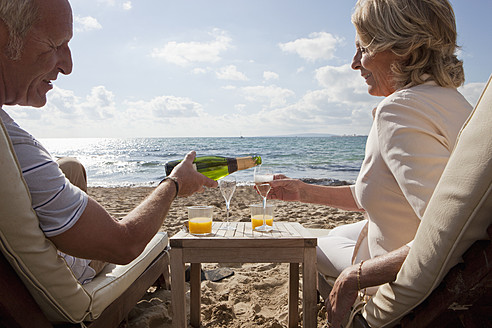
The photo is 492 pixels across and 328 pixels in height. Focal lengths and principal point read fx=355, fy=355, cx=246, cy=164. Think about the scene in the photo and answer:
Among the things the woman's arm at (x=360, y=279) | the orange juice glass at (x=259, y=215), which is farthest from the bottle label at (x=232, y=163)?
the woman's arm at (x=360, y=279)

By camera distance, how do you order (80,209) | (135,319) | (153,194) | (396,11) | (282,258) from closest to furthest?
(80,209) < (396,11) < (153,194) < (282,258) < (135,319)

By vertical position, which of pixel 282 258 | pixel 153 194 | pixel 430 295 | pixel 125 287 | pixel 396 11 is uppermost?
pixel 396 11

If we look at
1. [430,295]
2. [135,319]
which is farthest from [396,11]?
[135,319]

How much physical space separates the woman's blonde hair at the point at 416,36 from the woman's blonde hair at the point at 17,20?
148cm

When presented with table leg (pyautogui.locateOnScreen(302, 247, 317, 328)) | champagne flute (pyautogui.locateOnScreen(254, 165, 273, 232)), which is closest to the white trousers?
table leg (pyautogui.locateOnScreen(302, 247, 317, 328))

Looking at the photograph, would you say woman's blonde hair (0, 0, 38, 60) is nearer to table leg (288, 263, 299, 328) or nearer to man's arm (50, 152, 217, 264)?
→ man's arm (50, 152, 217, 264)

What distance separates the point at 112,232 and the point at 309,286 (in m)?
1.19

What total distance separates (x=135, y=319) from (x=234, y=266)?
4.81 feet

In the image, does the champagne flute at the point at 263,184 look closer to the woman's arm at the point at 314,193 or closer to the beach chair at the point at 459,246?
the woman's arm at the point at 314,193

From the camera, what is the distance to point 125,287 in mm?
2180

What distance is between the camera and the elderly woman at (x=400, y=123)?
138 centimetres

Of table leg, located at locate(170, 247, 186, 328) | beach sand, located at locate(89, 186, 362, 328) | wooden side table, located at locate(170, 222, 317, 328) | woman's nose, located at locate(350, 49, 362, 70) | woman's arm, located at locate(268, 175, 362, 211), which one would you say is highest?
woman's nose, located at locate(350, 49, 362, 70)

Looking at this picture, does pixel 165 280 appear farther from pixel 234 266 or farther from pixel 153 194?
pixel 153 194

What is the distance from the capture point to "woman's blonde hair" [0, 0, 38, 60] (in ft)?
4.50
